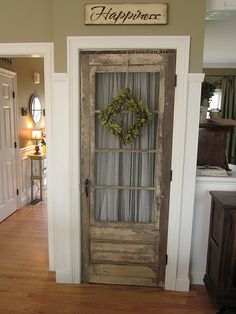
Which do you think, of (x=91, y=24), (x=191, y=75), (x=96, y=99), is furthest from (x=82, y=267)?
(x=91, y=24)

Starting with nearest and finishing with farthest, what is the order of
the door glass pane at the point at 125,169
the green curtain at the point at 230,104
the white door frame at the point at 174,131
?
the white door frame at the point at 174,131 → the door glass pane at the point at 125,169 → the green curtain at the point at 230,104

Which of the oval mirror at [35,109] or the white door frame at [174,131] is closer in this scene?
the white door frame at [174,131]

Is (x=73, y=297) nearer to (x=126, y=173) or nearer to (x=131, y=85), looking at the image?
(x=126, y=173)

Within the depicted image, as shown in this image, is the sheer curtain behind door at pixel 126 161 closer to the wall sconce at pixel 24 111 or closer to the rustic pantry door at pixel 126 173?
the rustic pantry door at pixel 126 173

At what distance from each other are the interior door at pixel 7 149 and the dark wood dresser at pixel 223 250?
3.10 m

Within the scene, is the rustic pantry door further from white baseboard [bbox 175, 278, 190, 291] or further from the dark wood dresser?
the dark wood dresser

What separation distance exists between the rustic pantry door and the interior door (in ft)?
6.90

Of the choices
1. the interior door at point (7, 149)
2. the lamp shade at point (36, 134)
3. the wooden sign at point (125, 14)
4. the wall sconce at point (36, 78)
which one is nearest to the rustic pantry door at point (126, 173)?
the wooden sign at point (125, 14)

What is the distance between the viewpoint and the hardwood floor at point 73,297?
2332mm

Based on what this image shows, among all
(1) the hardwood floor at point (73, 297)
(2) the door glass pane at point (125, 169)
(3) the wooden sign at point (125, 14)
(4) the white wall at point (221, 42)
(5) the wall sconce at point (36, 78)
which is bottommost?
(1) the hardwood floor at point (73, 297)

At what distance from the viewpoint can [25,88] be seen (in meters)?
4.92

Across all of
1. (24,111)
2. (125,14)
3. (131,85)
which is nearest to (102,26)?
(125,14)

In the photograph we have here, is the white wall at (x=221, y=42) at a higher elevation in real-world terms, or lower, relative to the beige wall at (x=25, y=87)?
higher

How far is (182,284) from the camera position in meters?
2.58
